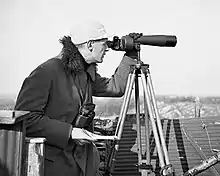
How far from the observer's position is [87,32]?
→ 93cm

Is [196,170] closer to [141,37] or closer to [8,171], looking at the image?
[141,37]

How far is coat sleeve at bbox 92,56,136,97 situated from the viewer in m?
1.11

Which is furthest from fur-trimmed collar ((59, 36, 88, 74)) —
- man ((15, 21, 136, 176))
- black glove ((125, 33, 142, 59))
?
black glove ((125, 33, 142, 59))

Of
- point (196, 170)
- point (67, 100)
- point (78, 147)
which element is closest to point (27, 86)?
point (67, 100)

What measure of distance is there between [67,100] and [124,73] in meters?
0.37

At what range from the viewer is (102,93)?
1120 mm

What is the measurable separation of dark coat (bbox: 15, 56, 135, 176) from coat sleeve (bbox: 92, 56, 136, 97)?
113 millimetres

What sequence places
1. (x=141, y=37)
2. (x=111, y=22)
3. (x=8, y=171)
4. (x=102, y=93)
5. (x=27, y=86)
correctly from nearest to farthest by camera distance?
(x=8, y=171) < (x=27, y=86) < (x=102, y=93) < (x=141, y=37) < (x=111, y=22)

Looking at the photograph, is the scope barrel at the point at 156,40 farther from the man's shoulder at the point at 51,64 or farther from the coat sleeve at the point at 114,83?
the man's shoulder at the point at 51,64

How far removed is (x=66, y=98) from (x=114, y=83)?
315mm

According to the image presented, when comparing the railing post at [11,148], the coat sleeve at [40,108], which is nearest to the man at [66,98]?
the coat sleeve at [40,108]

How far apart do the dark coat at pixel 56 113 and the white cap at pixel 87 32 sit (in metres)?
0.09

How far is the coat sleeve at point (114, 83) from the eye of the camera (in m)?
1.11

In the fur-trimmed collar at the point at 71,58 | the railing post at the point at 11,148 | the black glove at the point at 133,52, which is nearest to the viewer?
the railing post at the point at 11,148
